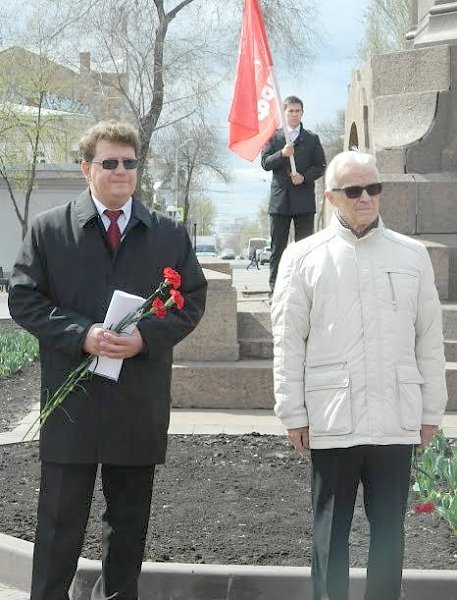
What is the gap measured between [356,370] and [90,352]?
3.01 feet

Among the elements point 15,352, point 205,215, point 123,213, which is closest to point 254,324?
point 15,352

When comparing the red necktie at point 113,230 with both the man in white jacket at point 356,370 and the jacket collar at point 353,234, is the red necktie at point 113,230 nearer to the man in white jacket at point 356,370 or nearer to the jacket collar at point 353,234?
the man in white jacket at point 356,370

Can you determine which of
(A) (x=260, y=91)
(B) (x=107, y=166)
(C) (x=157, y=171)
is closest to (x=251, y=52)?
(A) (x=260, y=91)

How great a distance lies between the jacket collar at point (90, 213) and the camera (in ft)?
12.6

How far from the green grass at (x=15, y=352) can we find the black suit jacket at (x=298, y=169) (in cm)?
339

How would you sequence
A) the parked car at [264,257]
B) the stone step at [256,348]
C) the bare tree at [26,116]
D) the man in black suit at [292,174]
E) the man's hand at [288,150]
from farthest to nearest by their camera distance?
the parked car at [264,257], the bare tree at [26,116], the man in black suit at [292,174], the man's hand at [288,150], the stone step at [256,348]

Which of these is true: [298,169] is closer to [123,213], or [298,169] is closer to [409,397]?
[123,213]

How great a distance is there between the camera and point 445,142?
9.89 metres

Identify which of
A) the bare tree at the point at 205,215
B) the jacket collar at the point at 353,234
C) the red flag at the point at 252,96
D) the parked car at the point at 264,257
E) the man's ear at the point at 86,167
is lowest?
the parked car at the point at 264,257

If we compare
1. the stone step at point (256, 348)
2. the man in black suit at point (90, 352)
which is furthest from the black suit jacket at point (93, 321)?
the stone step at point (256, 348)

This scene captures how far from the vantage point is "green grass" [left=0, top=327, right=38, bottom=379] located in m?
11.1

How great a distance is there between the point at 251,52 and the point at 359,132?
1.88m

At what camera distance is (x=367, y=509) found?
3.76m

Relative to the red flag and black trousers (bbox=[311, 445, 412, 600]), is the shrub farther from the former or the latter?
the red flag
